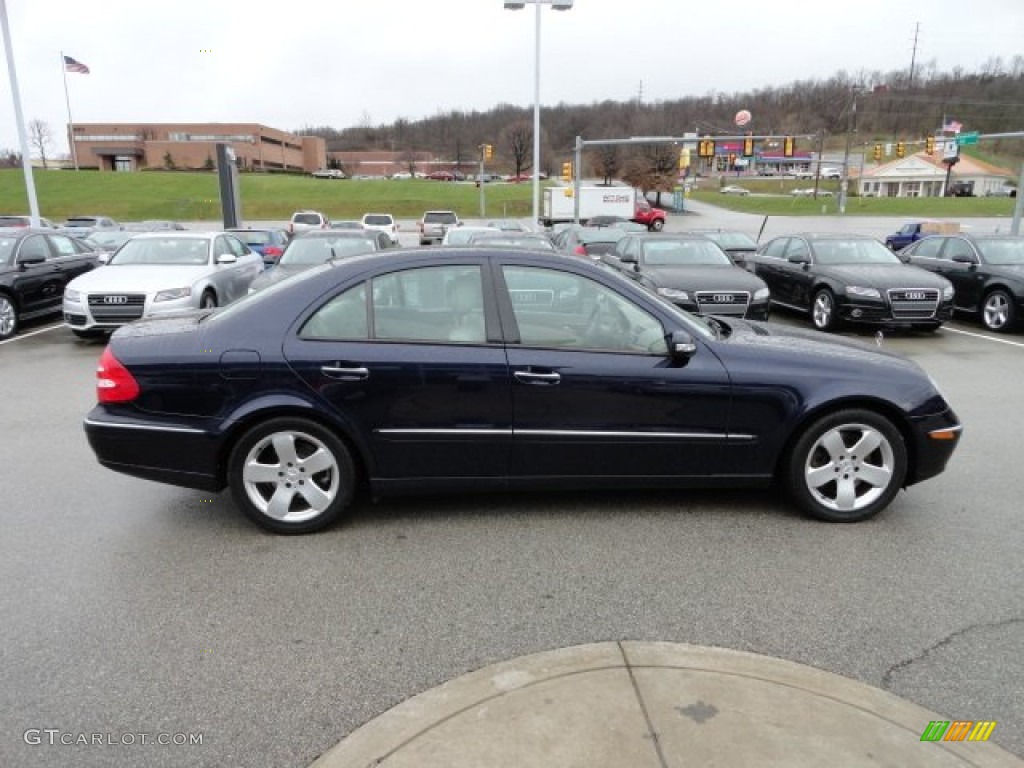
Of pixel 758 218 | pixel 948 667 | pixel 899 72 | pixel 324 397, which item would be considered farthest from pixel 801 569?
pixel 899 72

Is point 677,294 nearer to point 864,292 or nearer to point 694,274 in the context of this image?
point 694,274

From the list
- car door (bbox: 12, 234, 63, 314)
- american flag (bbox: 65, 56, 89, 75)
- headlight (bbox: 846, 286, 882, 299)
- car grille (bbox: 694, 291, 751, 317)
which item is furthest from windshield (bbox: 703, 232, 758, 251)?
american flag (bbox: 65, 56, 89, 75)

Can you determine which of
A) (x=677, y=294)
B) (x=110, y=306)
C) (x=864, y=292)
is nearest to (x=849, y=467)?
(x=677, y=294)

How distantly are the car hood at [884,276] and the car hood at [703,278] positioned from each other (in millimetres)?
1610

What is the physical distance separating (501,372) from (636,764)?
7.07 feet

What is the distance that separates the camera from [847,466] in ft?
13.8

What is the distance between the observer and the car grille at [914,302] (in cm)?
1076

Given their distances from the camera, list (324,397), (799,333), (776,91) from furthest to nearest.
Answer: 1. (776,91)
2. (799,333)
3. (324,397)

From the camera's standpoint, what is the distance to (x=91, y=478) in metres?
5.08

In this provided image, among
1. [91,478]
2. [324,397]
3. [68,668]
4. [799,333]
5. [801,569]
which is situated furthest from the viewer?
[91,478]

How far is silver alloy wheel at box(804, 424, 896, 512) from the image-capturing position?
13.7 feet

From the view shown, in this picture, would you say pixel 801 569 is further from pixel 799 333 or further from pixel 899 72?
pixel 899 72

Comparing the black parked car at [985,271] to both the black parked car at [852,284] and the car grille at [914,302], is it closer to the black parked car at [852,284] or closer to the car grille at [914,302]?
the black parked car at [852,284]

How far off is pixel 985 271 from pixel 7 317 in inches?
608
